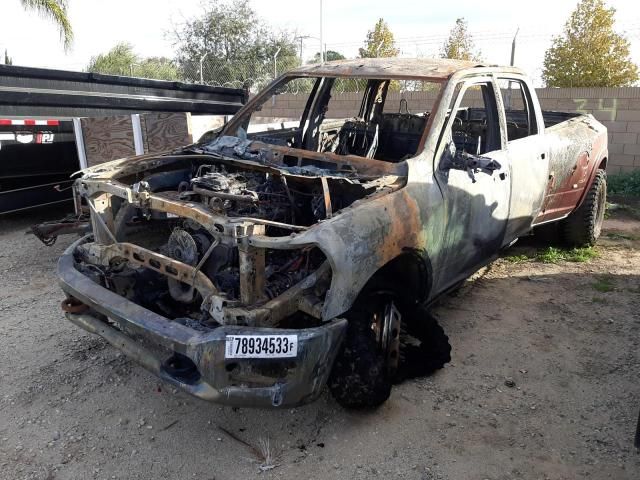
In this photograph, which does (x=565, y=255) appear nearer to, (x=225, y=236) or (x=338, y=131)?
(x=338, y=131)

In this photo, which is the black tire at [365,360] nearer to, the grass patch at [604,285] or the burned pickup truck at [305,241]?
the burned pickup truck at [305,241]

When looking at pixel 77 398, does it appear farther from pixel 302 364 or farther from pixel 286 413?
pixel 302 364

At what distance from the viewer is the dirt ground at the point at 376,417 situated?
106 inches

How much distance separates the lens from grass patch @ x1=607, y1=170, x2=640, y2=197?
8727mm

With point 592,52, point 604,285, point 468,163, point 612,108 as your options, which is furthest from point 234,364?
point 592,52

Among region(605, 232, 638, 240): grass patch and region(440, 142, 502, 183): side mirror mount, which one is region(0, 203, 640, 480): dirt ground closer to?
region(440, 142, 502, 183): side mirror mount

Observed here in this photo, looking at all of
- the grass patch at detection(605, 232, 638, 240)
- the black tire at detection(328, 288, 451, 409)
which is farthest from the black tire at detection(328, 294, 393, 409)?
the grass patch at detection(605, 232, 638, 240)

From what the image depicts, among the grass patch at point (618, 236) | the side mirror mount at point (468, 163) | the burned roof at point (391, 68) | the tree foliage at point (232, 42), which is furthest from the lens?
the tree foliage at point (232, 42)

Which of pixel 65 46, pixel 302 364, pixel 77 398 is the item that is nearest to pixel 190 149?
pixel 77 398

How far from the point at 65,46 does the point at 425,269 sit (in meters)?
14.8

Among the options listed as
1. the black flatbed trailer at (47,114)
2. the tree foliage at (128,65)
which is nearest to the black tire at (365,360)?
the black flatbed trailer at (47,114)

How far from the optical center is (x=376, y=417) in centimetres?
308

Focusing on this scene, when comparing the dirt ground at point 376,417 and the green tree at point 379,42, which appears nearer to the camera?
the dirt ground at point 376,417

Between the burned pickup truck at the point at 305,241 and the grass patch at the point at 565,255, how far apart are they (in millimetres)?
959
